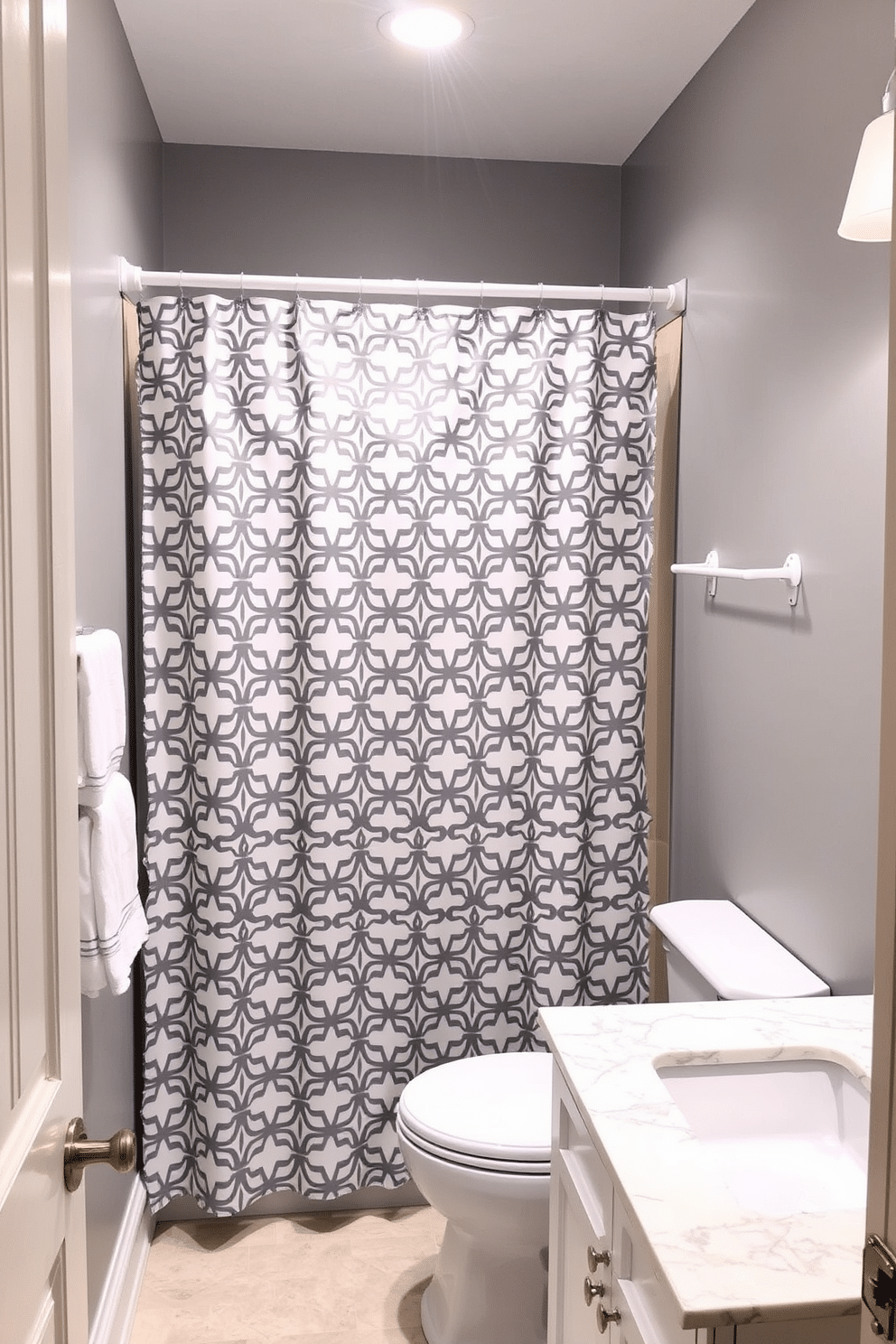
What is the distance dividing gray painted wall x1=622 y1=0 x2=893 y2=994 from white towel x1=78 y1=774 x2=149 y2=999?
1.16 m

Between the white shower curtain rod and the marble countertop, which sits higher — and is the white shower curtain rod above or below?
above

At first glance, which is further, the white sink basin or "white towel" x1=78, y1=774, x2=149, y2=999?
"white towel" x1=78, y1=774, x2=149, y2=999

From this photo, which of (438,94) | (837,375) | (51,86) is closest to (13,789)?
(51,86)

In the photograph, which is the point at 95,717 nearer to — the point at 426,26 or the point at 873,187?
the point at 873,187

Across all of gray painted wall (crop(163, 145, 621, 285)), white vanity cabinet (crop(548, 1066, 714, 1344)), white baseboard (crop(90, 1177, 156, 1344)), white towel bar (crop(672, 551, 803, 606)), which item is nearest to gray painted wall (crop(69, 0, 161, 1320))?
white baseboard (crop(90, 1177, 156, 1344))

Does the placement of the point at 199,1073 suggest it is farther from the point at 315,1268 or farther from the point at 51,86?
the point at 51,86

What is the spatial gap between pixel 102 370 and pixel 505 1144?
1605 mm

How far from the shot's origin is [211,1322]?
225 centimetres

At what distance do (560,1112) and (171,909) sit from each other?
115cm

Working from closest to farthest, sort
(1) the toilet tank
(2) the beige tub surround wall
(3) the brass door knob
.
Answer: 1. (3) the brass door knob
2. (1) the toilet tank
3. (2) the beige tub surround wall

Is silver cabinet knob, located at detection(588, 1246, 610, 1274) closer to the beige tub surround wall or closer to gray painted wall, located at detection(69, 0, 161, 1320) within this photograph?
gray painted wall, located at detection(69, 0, 161, 1320)

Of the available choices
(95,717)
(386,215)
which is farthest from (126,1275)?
(386,215)

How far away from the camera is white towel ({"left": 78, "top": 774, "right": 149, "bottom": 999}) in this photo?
174cm

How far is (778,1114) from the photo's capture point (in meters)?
1.52
